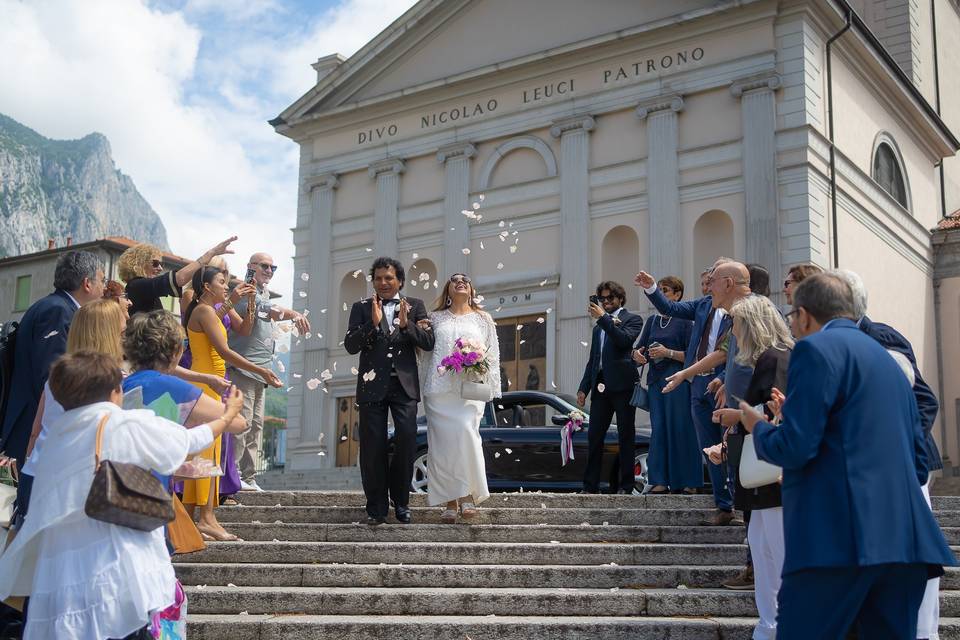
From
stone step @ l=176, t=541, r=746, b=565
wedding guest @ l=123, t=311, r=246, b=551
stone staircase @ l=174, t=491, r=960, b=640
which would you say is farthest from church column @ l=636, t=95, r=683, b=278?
wedding guest @ l=123, t=311, r=246, b=551

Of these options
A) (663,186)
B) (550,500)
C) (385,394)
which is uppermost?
(663,186)

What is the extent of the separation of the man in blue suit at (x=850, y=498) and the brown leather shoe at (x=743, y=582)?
280 centimetres

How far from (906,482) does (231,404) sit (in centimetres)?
280

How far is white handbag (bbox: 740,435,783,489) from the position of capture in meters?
4.95

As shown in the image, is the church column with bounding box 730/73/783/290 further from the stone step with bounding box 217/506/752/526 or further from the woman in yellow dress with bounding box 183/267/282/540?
the woman in yellow dress with bounding box 183/267/282/540

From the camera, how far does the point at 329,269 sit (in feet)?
95.1

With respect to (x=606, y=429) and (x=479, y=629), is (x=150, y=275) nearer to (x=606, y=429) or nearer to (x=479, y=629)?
(x=479, y=629)

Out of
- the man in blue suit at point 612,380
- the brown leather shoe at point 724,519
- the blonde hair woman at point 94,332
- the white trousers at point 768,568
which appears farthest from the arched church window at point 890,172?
the blonde hair woman at point 94,332

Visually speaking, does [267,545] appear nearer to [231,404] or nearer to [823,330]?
[231,404]

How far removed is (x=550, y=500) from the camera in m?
8.81

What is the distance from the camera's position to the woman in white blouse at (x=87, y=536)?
3.80m

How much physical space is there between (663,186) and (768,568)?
62.4 ft

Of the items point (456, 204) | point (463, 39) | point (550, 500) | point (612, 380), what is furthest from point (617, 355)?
point (463, 39)

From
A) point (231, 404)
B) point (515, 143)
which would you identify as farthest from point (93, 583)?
point (515, 143)
